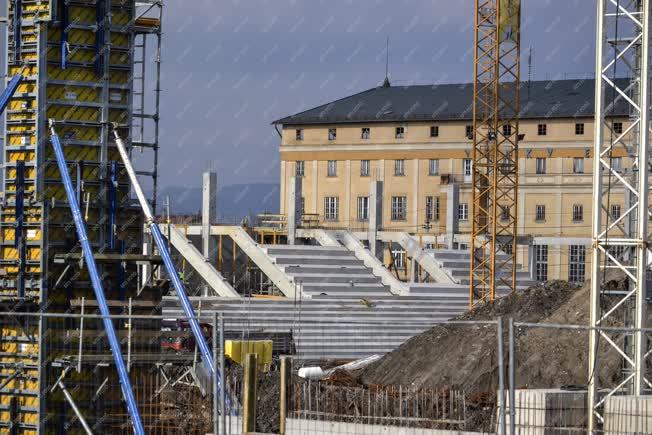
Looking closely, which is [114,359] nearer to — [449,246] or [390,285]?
[390,285]

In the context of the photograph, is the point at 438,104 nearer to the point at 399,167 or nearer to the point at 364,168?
the point at 399,167

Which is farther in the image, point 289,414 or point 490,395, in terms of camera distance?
point 490,395

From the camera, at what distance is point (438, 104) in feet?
253

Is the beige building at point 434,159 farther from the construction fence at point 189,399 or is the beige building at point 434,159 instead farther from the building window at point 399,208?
the construction fence at point 189,399

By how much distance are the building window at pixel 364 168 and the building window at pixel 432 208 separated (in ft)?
14.4

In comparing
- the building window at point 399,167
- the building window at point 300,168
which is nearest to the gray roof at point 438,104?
the building window at point 300,168

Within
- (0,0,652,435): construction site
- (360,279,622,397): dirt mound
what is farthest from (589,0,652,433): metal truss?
(360,279,622,397): dirt mound

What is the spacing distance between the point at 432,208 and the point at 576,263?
11.2 meters

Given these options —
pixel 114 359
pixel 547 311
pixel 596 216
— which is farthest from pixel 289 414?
pixel 547 311

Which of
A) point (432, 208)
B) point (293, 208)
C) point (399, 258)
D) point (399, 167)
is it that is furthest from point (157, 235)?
point (399, 167)

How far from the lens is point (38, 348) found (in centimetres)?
1908

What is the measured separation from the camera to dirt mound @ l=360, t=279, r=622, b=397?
2580 cm

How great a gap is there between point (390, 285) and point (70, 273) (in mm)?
27245

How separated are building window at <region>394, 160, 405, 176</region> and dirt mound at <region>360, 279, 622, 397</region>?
42.4 metres
